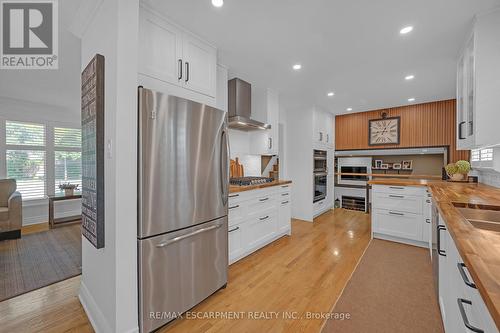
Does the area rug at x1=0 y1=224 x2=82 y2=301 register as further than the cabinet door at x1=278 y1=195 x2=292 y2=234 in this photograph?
No

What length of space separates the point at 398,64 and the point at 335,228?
274cm

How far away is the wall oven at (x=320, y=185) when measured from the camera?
14.8 feet

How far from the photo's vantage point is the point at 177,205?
5.23 ft

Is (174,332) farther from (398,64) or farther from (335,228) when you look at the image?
(398,64)

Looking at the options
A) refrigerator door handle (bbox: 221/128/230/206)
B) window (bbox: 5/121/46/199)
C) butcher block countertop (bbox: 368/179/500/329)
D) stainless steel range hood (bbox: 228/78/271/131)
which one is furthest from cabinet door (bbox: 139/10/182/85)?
window (bbox: 5/121/46/199)

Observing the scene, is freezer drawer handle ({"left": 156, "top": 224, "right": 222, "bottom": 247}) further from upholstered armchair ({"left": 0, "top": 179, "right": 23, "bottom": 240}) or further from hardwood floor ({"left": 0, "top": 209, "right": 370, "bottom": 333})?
upholstered armchair ({"left": 0, "top": 179, "right": 23, "bottom": 240})

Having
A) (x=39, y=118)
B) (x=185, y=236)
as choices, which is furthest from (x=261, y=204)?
(x=39, y=118)

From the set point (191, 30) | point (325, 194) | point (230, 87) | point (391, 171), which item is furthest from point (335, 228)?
point (191, 30)

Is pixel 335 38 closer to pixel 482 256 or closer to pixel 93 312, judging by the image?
pixel 482 256

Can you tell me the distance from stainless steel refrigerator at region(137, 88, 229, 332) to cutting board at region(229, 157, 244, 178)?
49.5 inches

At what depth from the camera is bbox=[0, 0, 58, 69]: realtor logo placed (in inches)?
68.9

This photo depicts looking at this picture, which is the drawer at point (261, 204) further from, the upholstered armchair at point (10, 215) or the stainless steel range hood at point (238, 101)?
the upholstered armchair at point (10, 215)

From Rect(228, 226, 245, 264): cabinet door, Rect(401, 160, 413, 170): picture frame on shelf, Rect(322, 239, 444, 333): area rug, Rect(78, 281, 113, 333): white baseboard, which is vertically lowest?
Rect(322, 239, 444, 333): area rug

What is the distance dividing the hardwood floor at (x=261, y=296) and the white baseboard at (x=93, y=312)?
5 cm
